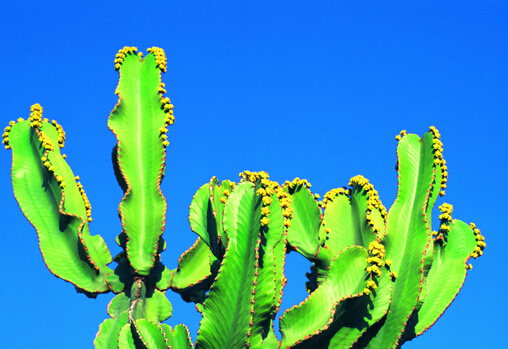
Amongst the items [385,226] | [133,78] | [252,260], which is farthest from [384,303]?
[133,78]

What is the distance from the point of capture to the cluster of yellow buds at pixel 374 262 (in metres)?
4.66

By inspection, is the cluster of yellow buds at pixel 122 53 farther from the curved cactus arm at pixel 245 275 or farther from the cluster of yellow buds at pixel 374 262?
the cluster of yellow buds at pixel 374 262

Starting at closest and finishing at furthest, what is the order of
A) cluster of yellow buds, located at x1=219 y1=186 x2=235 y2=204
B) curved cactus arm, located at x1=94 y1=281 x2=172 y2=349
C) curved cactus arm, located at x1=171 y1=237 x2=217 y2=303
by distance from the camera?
curved cactus arm, located at x1=94 y1=281 x2=172 y2=349, cluster of yellow buds, located at x1=219 y1=186 x2=235 y2=204, curved cactus arm, located at x1=171 y1=237 x2=217 y2=303

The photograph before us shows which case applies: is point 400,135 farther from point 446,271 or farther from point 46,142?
point 46,142

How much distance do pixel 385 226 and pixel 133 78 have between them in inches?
89.2

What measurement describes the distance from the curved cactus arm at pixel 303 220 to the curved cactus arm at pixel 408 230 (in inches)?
21.1

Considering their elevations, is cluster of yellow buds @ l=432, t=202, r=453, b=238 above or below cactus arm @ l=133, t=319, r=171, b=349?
above

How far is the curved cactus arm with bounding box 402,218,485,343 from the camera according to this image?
16.8 feet

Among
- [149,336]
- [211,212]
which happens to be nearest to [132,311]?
[149,336]

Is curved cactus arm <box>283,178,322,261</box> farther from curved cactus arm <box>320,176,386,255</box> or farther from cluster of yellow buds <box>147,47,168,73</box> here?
cluster of yellow buds <box>147,47,168,73</box>

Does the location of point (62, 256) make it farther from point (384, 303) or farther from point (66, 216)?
point (384, 303)

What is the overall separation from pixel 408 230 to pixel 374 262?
1.89 ft

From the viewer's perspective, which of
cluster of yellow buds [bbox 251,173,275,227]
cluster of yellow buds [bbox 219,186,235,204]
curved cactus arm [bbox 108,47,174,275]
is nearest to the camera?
cluster of yellow buds [bbox 251,173,275,227]

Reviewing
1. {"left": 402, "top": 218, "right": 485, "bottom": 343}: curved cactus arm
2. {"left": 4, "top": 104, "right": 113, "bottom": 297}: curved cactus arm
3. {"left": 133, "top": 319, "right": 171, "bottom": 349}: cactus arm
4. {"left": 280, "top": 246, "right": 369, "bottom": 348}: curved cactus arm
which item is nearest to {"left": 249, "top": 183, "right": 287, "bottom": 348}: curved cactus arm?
{"left": 280, "top": 246, "right": 369, "bottom": 348}: curved cactus arm
